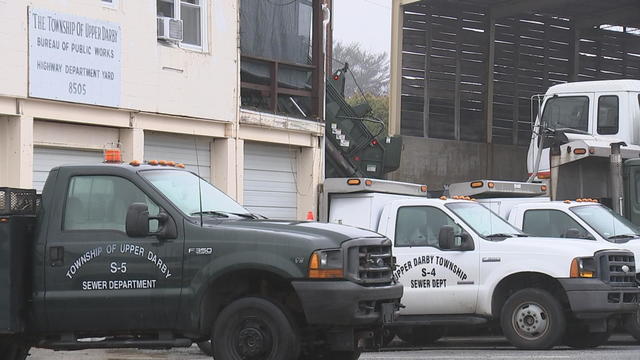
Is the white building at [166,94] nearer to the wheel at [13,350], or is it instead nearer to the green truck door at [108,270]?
the wheel at [13,350]

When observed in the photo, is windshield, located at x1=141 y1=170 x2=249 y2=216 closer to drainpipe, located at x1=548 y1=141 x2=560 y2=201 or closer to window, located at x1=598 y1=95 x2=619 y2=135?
drainpipe, located at x1=548 y1=141 x2=560 y2=201

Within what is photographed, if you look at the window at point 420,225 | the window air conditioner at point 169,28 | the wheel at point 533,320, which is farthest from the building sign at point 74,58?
the wheel at point 533,320

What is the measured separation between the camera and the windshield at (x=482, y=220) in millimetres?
15609

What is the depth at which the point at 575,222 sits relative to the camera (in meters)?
16.8

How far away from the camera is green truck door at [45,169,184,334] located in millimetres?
10469

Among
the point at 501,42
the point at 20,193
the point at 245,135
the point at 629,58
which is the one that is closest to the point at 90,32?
the point at 245,135

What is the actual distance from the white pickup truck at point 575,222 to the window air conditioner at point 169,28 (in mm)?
5869

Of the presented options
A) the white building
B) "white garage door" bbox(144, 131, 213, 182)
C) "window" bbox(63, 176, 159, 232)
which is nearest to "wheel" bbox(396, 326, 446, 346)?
the white building

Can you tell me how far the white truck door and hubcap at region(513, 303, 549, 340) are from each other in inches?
24.8

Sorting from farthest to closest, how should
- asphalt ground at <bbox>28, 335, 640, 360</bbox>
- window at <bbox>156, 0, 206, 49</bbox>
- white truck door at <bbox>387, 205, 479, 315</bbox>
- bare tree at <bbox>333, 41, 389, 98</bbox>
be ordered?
1. bare tree at <bbox>333, 41, 389, 98</bbox>
2. window at <bbox>156, 0, 206, 49</bbox>
3. white truck door at <bbox>387, 205, 479, 315</bbox>
4. asphalt ground at <bbox>28, 335, 640, 360</bbox>

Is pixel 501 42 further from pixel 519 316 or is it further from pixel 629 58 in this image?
pixel 519 316

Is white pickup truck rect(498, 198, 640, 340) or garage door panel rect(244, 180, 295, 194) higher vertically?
garage door panel rect(244, 180, 295, 194)

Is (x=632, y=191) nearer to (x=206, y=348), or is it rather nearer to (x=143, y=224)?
(x=206, y=348)

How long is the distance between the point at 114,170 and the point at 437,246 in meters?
5.76
